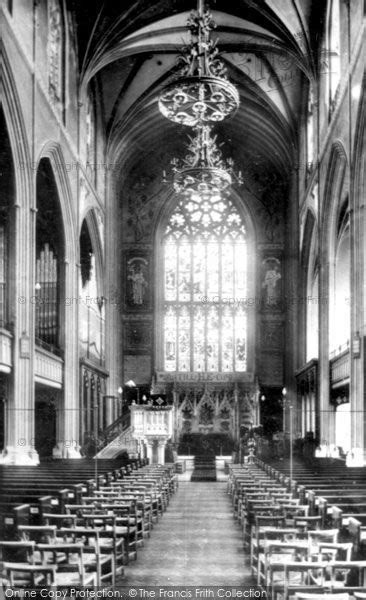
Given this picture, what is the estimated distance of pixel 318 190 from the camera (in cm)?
2814

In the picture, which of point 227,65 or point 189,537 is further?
point 227,65

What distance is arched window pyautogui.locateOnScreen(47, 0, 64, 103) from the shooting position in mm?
24156

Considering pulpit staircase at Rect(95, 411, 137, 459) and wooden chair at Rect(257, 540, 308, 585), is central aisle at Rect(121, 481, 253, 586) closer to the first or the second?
wooden chair at Rect(257, 540, 308, 585)

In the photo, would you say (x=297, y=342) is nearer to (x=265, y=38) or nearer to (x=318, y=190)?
(x=318, y=190)

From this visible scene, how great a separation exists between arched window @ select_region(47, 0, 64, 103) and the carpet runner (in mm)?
13364

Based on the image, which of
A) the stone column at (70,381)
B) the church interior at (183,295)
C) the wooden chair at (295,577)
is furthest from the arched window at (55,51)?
the wooden chair at (295,577)

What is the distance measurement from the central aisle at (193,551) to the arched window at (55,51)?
1368cm

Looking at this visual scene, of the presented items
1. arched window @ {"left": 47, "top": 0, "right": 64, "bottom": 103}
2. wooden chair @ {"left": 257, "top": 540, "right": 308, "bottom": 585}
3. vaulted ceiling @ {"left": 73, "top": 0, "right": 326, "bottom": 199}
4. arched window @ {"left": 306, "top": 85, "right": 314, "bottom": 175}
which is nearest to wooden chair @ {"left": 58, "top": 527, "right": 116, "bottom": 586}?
wooden chair @ {"left": 257, "top": 540, "right": 308, "bottom": 585}

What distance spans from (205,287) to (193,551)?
27390mm

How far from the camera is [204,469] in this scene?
3031 cm

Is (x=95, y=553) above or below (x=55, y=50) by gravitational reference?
below

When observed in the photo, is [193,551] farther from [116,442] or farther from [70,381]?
[116,442]

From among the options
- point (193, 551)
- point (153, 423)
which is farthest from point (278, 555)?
point (153, 423)

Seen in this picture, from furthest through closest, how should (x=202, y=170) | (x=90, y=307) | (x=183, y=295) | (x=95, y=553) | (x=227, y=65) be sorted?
(x=183, y=295) < (x=227, y=65) < (x=90, y=307) < (x=202, y=170) < (x=95, y=553)
